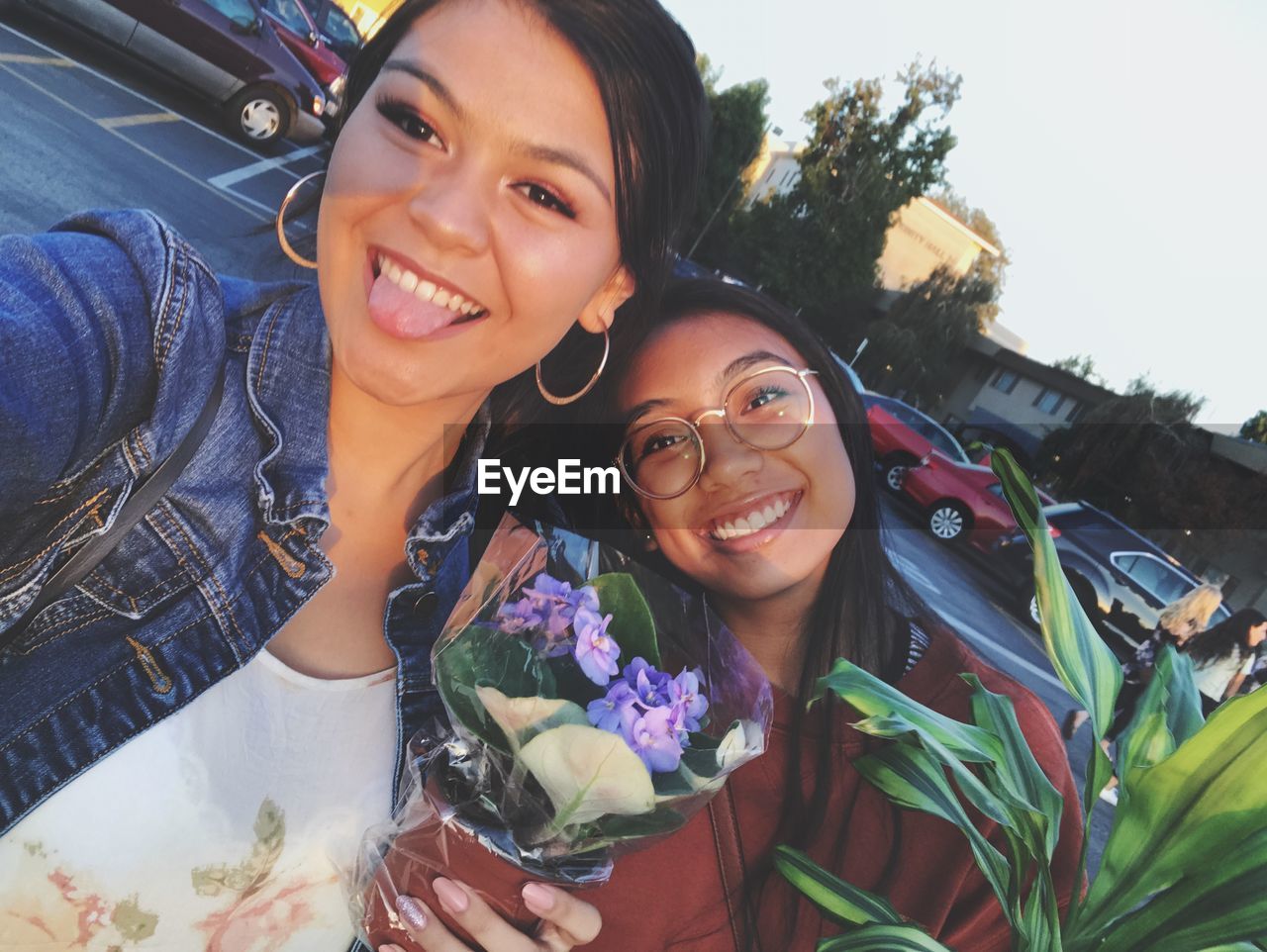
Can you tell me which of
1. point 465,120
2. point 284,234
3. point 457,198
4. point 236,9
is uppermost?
point 236,9

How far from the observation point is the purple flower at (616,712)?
967 mm

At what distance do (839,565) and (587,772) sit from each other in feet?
3.20

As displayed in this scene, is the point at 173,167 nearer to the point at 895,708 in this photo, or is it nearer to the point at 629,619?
the point at 629,619

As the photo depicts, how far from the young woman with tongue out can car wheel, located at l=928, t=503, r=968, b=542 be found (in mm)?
9038

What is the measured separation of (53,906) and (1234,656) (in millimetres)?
7088

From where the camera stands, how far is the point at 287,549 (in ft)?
4.29

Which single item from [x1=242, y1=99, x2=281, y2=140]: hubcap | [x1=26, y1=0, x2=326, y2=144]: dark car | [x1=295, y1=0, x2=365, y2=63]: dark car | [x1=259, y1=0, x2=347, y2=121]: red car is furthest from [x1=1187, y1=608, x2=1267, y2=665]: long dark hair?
[x1=295, y1=0, x2=365, y2=63]: dark car

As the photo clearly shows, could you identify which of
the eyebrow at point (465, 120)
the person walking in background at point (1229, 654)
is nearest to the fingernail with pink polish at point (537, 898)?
the eyebrow at point (465, 120)

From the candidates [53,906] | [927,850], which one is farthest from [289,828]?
[927,850]

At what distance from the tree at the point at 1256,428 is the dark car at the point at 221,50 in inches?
703

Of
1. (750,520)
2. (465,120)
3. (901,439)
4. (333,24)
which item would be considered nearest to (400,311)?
(465,120)

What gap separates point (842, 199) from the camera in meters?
22.2

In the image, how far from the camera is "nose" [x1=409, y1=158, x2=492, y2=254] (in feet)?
3.61

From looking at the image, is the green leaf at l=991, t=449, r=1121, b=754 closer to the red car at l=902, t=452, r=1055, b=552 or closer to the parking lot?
the parking lot
